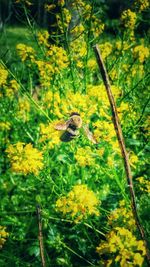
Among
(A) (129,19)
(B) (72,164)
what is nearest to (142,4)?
(A) (129,19)

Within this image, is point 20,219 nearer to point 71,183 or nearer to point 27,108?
point 71,183

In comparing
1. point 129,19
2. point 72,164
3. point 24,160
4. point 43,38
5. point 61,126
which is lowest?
point 72,164

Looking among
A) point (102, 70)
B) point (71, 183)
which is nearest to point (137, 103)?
point (71, 183)

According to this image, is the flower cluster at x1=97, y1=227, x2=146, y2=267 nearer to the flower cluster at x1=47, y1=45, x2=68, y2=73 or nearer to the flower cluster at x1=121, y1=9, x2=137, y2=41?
the flower cluster at x1=47, y1=45, x2=68, y2=73

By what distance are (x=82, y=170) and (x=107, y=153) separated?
1.29 ft

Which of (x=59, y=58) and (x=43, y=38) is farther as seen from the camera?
(x=43, y=38)

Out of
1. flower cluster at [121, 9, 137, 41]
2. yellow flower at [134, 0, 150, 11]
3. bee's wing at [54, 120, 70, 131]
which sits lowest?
bee's wing at [54, 120, 70, 131]

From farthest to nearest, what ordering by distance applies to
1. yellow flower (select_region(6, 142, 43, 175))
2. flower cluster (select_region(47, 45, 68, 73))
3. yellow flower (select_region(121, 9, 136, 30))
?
yellow flower (select_region(121, 9, 136, 30)) → flower cluster (select_region(47, 45, 68, 73)) → yellow flower (select_region(6, 142, 43, 175))

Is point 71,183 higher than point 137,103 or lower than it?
lower

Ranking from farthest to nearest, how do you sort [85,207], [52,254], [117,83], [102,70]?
1. [117,83]
2. [52,254]
3. [85,207]
4. [102,70]

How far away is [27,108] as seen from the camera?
10.0 ft

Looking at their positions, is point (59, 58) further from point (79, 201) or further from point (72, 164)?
point (79, 201)

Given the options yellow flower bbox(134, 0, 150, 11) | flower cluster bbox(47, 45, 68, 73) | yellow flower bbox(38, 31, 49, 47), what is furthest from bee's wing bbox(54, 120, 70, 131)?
yellow flower bbox(134, 0, 150, 11)

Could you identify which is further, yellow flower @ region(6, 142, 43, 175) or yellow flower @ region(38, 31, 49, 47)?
yellow flower @ region(38, 31, 49, 47)
